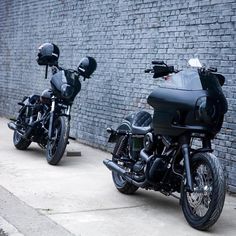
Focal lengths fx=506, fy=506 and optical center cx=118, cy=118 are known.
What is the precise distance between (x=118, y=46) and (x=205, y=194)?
14.1ft

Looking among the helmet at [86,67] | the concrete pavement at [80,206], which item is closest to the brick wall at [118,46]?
the helmet at [86,67]

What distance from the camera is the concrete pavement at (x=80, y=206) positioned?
4328 millimetres

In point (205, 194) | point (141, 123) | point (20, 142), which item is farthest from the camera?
point (20, 142)

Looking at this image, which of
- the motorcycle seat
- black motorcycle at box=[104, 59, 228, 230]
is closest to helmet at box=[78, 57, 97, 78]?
the motorcycle seat

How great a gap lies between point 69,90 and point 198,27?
6.45 ft

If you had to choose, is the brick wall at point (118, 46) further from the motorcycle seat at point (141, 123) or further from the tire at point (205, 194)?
the tire at point (205, 194)

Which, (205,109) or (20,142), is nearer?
(205,109)

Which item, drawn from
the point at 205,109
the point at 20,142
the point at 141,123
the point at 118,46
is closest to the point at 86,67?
the point at 118,46

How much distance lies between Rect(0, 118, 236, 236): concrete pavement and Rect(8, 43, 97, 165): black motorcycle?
0.39 metres

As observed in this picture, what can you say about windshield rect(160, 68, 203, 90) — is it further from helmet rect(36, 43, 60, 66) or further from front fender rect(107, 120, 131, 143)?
helmet rect(36, 43, 60, 66)

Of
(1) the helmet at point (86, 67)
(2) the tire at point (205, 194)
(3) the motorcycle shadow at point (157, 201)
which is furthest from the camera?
(1) the helmet at point (86, 67)

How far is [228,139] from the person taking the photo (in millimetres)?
5828

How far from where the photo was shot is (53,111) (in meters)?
7.05

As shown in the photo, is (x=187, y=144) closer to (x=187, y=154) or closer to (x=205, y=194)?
(x=187, y=154)
